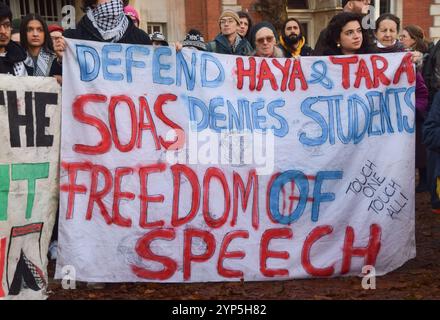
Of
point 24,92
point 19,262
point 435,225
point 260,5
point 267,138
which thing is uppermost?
point 260,5

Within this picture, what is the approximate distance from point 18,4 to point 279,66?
11.1 meters

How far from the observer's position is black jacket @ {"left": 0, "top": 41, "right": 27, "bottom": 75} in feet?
→ 14.1

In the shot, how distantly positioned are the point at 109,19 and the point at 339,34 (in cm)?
159

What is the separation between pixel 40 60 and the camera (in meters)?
4.73

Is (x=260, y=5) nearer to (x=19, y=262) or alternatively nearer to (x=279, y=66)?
(x=279, y=66)

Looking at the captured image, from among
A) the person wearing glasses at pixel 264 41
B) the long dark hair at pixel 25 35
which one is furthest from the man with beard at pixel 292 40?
the long dark hair at pixel 25 35

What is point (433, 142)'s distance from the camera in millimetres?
4242

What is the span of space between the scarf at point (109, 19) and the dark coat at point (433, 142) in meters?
2.03

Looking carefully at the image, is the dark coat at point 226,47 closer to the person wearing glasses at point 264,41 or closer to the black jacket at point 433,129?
the person wearing glasses at point 264,41

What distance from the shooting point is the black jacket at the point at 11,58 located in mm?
4309

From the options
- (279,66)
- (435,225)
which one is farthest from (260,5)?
(279,66)

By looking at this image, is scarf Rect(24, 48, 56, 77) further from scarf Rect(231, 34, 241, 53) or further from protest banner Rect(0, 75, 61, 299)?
scarf Rect(231, 34, 241, 53)

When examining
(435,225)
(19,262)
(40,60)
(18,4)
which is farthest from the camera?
(18,4)

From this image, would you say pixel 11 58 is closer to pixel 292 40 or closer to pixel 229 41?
pixel 229 41
